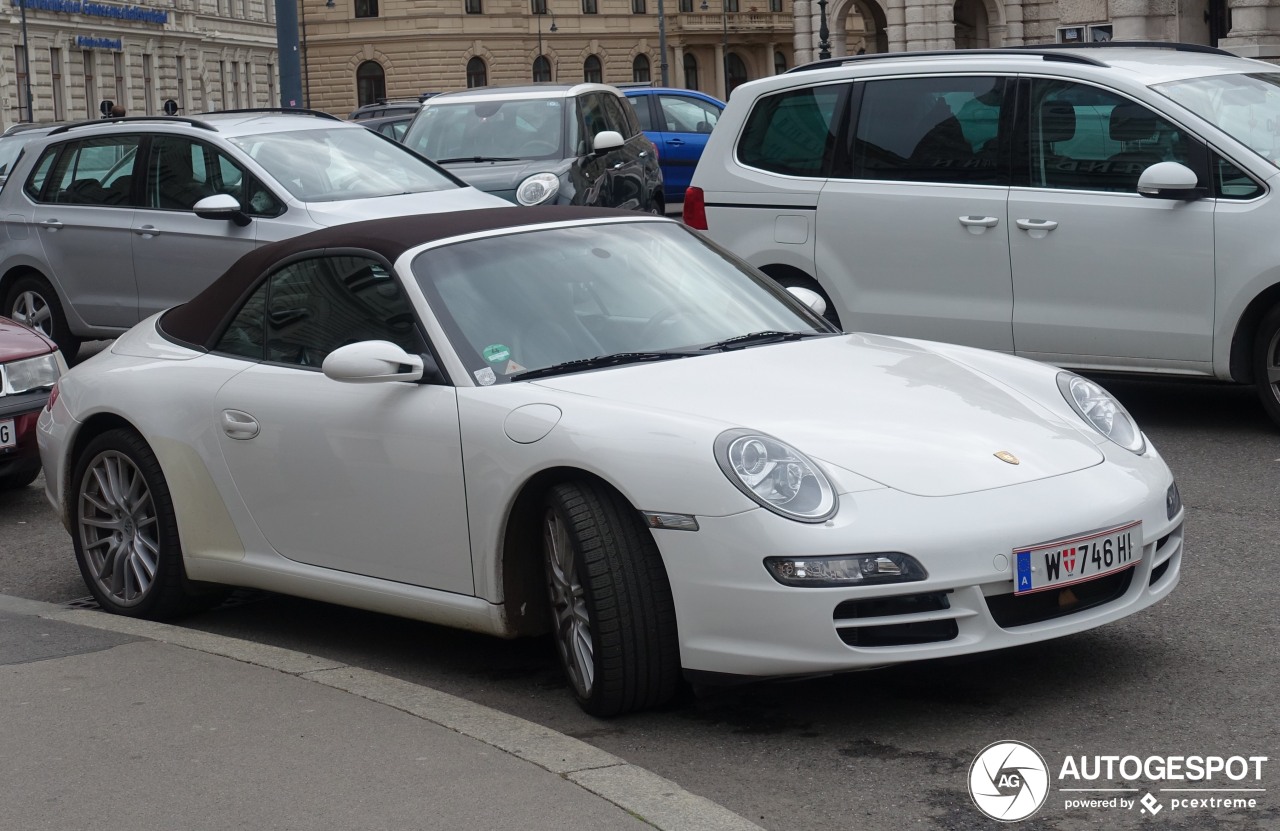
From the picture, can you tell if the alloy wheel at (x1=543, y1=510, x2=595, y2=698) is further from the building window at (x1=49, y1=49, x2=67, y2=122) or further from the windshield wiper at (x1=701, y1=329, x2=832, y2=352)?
the building window at (x1=49, y1=49, x2=67, y2=122)

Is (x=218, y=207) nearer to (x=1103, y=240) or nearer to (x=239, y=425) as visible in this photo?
(x=1103, y=240)

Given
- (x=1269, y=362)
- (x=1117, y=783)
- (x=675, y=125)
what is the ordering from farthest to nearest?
(x=675, y=125) < (x=1269, y=362) < (x=1117, y=783)

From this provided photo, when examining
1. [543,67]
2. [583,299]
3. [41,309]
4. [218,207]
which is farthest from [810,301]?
[543,67]

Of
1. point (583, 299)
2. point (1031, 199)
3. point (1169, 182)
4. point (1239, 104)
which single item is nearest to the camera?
point (583, 299)

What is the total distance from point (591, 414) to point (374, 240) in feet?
4.05

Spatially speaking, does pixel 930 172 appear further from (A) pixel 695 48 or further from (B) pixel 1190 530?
(A) pixel 695 48

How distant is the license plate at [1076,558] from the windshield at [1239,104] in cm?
418

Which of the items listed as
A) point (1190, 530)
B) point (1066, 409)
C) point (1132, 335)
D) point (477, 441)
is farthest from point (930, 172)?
point (477, 441)

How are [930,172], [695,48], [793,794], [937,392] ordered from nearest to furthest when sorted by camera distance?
[793,794], [937,392], [930,172], [695,48]

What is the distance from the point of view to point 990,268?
923 centimetres

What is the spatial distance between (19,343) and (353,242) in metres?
3.68

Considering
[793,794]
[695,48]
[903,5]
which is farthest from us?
[695,48]

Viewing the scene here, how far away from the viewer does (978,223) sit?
919 centimetres

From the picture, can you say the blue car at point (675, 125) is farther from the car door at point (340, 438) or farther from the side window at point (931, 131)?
the car door at point (340, 438)
